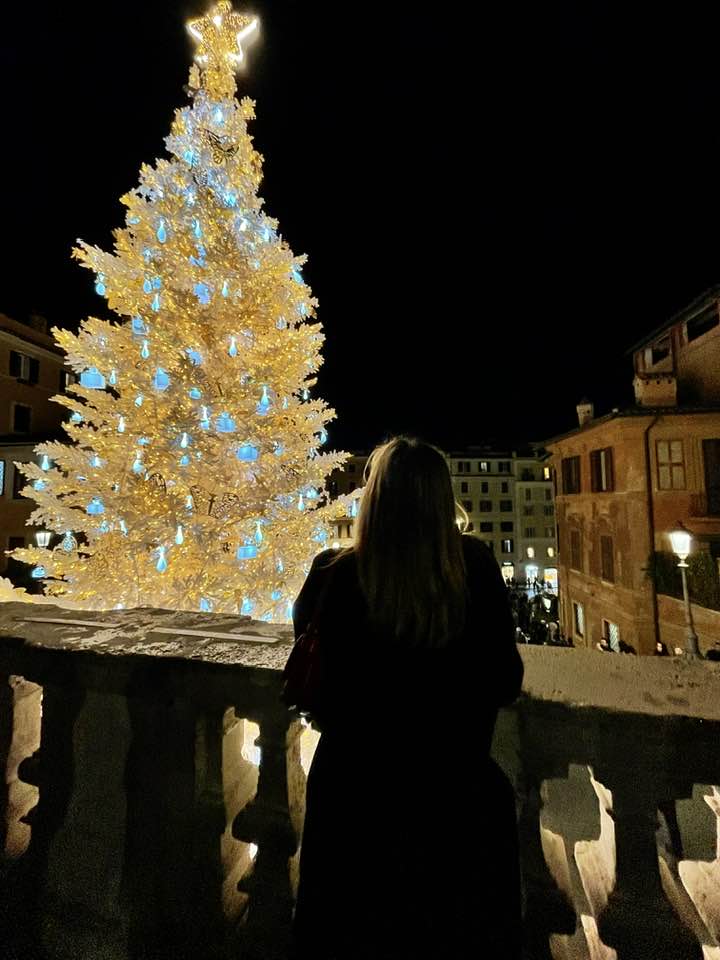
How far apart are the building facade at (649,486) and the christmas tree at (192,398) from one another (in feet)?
44.9

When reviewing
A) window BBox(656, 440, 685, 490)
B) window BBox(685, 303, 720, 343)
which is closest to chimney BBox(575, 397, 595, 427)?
window BBox(685, 303, 720, 343)

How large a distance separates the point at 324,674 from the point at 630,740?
3.54 ft

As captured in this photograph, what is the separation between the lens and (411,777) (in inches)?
52.4

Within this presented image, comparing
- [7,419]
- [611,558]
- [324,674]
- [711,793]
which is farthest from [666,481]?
[7,419]

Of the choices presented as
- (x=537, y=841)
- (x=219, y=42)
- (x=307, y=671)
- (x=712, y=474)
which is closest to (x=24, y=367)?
(x=219, y=42)

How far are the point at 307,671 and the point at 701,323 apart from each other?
78.2ft

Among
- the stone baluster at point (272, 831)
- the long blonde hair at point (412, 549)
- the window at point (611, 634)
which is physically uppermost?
the long blonde hair at point (412, 549)

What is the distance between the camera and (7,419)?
25.0 metres

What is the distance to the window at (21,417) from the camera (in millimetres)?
25469

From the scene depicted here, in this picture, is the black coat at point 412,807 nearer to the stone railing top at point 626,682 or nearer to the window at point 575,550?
the stone railing top at point 626,682

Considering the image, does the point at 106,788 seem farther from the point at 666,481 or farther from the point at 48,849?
the point at 666,481

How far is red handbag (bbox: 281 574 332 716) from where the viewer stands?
137 centimetres

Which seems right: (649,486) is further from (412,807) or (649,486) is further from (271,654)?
(412,807)

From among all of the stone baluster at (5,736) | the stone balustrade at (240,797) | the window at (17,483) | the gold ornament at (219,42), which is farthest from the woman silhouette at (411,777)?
the window at (17,483)
